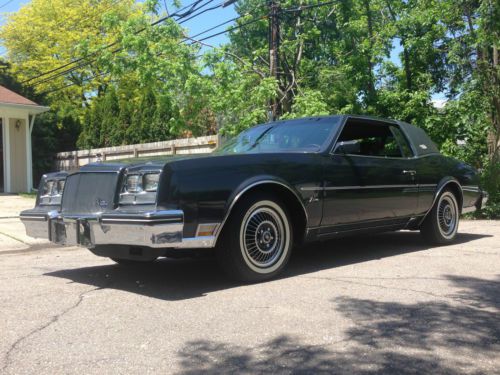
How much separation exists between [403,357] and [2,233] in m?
7.87

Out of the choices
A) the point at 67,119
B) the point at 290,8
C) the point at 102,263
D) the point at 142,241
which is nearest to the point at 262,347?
the point at 142,241

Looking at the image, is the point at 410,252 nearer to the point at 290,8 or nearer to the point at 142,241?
the point at 142,241

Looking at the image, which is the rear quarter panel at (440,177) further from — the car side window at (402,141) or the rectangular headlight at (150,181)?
the rectangular headlight at (150,181)

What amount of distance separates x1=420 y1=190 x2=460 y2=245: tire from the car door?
0.55 metres

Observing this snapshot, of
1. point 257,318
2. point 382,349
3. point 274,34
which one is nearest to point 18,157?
point 274,34

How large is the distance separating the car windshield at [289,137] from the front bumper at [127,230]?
1566mm

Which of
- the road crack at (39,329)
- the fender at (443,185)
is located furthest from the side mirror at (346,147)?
the road crack at (39,329)

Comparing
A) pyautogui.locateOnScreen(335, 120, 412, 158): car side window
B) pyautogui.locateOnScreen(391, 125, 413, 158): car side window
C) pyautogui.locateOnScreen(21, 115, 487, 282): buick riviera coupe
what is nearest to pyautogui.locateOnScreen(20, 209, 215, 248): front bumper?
pyautogui.locateOnScreen(21, 115, 487, 282): buick riviera coupe

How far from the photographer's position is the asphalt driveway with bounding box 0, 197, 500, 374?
3.04 meters

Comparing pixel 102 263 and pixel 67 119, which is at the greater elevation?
pixel 67 119

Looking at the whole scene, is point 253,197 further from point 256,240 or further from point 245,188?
point 256,240

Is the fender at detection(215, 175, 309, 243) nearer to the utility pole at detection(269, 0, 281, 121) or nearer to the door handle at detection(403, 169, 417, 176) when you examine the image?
the door handle at detection(403, 169, 417, 176)

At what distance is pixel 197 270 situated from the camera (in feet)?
18.6

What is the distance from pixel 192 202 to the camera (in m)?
4.39
